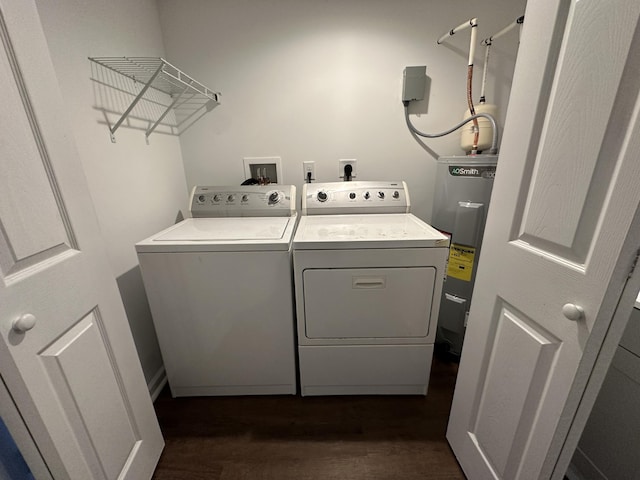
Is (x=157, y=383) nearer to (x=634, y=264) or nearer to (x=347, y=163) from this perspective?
(x=347, y=163)

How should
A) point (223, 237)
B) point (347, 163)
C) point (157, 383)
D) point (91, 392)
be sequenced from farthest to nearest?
1. point (347, 163)
2. point (157, 383)
3. point (223, 237)
4. point (91, 392)

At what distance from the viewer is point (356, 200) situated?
1650mm

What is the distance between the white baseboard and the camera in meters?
1.48

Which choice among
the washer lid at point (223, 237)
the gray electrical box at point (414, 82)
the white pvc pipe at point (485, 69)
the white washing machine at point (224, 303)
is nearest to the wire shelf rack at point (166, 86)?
the washer lid at point (223, 237)

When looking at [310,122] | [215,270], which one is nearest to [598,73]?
[215,270]

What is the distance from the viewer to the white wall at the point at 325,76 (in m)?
1.61

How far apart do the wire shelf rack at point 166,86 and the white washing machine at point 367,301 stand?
1002 mm

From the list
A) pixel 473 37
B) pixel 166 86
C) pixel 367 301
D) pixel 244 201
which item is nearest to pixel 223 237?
pixel 244 201

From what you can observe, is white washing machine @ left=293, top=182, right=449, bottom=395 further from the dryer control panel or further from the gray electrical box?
the gray electrical box

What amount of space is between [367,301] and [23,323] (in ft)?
3.71

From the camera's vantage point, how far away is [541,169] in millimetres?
670

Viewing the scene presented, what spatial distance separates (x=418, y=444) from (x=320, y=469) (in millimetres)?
489

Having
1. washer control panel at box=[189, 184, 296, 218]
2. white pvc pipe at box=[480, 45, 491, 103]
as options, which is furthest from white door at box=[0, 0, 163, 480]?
white pvc pipe at box=[480, 45, 491, 103]

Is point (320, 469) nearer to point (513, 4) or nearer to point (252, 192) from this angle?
point (252, 192)
